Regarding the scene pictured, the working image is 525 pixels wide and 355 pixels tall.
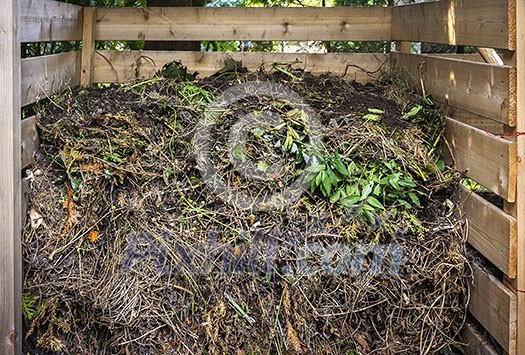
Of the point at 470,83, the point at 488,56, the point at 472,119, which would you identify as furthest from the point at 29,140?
the point at 472,119

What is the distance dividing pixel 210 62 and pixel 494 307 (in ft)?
9.36

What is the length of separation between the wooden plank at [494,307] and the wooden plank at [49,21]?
2.62 meters

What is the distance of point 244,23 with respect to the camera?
5184 mm

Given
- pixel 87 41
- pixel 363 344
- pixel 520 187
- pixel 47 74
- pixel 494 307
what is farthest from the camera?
pixel 87 41

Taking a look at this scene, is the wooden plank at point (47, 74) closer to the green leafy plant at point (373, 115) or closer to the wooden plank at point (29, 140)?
the wooden plank at point (29, 140)

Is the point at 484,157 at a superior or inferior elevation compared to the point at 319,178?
superior

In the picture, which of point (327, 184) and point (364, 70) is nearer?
point (327, 184)

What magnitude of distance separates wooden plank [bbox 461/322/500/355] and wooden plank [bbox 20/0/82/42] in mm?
2717

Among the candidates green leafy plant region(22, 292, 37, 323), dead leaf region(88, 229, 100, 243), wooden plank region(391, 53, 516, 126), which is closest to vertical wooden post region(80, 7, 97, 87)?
dead leaf region(88, 229, 100, 243)

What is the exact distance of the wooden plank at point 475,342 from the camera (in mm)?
3270

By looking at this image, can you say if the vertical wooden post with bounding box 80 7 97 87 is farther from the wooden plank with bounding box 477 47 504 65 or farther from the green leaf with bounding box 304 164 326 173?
the wooden plank with bounding box 477 47 504 65

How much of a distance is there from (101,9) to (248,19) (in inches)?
42.0

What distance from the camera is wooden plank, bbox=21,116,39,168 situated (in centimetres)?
375

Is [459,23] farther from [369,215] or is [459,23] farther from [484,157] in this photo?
[369,215]
